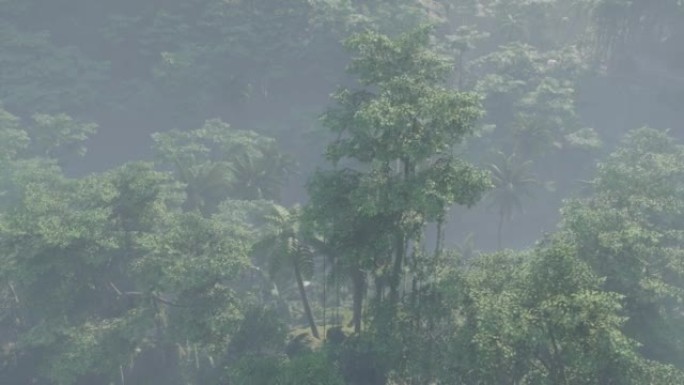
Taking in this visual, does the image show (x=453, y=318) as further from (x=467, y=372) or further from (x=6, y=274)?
(x=6, y=274)

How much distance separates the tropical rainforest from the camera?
81.0ft

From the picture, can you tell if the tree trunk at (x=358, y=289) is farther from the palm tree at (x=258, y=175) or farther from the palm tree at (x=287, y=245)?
the palm tree at (x=258, y=175)

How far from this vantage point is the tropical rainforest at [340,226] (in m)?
24.7

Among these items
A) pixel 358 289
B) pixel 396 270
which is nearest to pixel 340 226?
pixel 396 270

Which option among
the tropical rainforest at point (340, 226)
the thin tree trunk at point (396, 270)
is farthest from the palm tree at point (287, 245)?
the thin tree trunk at point (396, 270)

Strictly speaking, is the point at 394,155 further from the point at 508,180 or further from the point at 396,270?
the point at 508,180

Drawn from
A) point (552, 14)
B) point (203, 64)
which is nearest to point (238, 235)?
point (203, 64)

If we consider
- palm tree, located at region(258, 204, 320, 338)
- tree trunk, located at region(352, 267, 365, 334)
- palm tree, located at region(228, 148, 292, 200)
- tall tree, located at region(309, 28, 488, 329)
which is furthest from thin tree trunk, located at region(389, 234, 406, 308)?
palm tree, located at region(228, 148, 292, 200)

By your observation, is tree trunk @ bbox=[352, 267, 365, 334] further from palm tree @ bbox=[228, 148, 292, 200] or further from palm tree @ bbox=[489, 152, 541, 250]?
palm tree @ bbox=[489, 152, 541, 250]

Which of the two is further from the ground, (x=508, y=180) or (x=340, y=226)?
(x=508, y=180)

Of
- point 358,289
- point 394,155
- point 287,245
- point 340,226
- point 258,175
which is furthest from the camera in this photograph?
point 258,175

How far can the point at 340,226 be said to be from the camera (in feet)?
89.5

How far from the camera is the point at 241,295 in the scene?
36.2 m

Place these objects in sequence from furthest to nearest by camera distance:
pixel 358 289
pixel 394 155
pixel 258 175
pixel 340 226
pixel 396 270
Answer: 1. pixel 258 175
2. pixel 358 289
3. pixel 396 270
4. pixel 340 226
5. pixel 394 155
